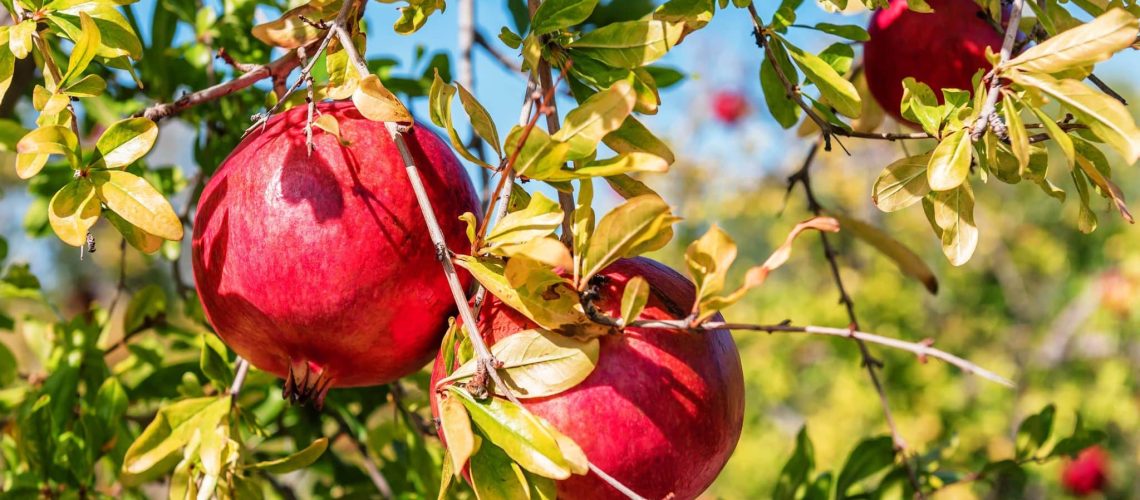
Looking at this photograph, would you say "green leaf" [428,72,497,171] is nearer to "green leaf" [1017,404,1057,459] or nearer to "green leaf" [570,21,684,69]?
"green leaf" [570,21,684,69]

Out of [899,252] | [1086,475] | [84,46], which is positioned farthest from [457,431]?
[1086,475]

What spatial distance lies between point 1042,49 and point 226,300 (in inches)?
23.8

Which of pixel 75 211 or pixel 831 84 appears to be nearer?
pixel 75 211

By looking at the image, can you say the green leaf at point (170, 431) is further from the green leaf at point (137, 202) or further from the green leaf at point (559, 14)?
the green leaf at point (559, 14)

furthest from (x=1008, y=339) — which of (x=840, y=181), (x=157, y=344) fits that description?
(x=157, y=344)

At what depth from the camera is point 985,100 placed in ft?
2.31

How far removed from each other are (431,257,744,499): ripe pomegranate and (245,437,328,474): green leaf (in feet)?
0.42

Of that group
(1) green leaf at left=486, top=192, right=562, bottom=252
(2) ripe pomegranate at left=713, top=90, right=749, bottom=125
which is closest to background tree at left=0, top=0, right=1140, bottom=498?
(1) green leaf at left=486, top=192, right=562, bottom=252

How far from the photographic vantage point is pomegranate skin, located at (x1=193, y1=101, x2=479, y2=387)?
0.71 m

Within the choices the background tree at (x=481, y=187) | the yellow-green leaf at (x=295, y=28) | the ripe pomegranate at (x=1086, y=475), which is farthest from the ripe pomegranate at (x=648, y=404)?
the ripe pomegranate at (x=1086, y=475)

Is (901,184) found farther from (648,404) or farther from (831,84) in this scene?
(648,404)

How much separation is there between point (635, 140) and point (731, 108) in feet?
19.7

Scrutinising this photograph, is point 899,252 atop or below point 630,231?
below

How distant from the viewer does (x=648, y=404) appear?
0.69 meters
